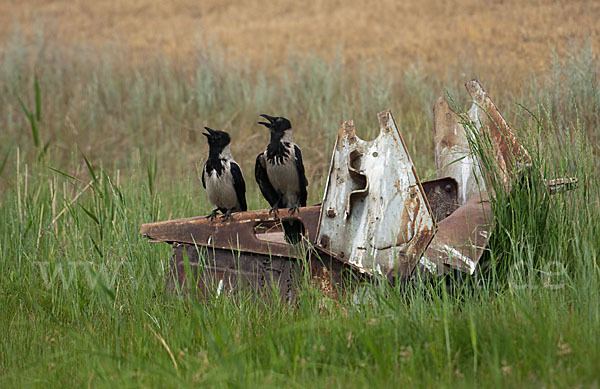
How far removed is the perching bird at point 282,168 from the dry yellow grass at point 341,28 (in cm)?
514

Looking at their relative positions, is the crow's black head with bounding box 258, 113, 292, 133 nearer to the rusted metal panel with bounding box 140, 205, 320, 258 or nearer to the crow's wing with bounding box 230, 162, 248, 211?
the crow's wing with bounding box 230, 162, 248, 211

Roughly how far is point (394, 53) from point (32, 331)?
11967mm

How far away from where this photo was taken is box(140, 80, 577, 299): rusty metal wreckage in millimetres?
3525

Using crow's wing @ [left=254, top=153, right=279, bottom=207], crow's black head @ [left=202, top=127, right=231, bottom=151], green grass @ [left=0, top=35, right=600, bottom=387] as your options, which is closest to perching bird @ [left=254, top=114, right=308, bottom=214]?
crow's wing @ [left=254, top=153, right=279, bottom=207]

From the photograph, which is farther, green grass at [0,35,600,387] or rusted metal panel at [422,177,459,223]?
rusted metal panel at [422,177,459,223]

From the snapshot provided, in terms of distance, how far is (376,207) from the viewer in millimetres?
3574

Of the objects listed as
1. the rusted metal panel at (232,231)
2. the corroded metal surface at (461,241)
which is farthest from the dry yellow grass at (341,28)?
the rusted metal panel at (232,231)

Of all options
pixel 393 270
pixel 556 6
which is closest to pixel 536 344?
pixel 393 270

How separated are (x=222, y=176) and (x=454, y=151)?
1.74 meters

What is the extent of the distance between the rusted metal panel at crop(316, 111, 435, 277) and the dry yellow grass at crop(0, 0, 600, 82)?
20.1 ft

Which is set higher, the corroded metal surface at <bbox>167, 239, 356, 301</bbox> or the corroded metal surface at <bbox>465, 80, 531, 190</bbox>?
the corroded metal surface at <bbox>465, 80, 531, 190</bbox>

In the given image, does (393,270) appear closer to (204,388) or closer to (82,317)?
(204,388)

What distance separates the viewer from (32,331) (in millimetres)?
3768

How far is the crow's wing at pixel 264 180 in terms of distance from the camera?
16.6 feet
